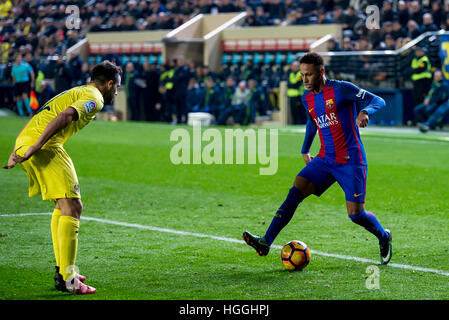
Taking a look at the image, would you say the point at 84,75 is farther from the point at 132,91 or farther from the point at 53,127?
the point at 53,127

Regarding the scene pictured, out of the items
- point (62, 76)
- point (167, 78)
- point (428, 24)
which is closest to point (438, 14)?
point (428, 24)

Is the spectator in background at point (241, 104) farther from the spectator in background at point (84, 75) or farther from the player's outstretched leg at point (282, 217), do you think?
the player's outstretched leg at point (282, 217)

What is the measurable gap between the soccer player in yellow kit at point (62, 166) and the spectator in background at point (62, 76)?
22380mm

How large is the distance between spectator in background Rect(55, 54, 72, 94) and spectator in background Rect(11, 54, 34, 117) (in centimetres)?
93

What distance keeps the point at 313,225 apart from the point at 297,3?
20749 mm

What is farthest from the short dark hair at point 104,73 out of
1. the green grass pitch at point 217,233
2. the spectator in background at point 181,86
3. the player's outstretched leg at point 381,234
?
the spectator in background at point 181,86

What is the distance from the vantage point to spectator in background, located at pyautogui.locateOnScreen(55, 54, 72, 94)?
27.3m

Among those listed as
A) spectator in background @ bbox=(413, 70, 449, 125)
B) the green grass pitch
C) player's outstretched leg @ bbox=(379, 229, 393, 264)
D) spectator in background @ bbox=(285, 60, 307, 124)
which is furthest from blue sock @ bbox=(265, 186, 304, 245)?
spectator in background @ bbox=(285, 60, 307, 124)

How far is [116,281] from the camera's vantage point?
5707 mm

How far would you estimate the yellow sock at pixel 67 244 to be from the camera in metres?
5.32

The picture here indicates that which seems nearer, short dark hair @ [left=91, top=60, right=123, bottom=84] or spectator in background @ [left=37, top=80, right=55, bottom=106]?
short dark hair @ [left=91, top=60, right=123, bottom=84]

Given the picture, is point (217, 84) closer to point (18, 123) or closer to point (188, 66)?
point (188, 66)

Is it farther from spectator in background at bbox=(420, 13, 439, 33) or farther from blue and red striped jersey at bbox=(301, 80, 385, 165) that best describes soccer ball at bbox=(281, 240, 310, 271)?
spectator in background at bbox=(420, 13, 439, 33)
